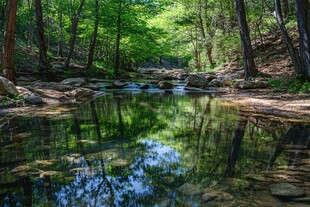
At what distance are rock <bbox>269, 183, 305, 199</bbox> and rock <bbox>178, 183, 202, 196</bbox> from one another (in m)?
0.75

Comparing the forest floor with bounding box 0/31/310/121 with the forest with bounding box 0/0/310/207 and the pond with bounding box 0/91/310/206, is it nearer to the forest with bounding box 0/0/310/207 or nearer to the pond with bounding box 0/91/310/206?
the forest with bounding box 0/0/310/207

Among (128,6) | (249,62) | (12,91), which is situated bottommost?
(12,91)

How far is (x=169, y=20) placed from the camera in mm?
27312

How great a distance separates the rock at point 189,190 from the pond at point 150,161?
1 centimetres

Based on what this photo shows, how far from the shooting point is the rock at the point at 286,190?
2.66 metres

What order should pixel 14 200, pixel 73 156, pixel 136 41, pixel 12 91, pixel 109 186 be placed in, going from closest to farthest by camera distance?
pixel 14 200
pixel 109 186
pixel 73 156
pixel 12 91
pixel 136 41

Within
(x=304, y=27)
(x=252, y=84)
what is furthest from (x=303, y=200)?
(x=252, y=84)

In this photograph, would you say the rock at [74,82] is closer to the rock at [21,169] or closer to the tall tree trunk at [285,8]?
the rock at [21,169]

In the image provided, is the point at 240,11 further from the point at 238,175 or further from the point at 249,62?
the point at 238,175

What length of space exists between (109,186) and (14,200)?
3.10 ft

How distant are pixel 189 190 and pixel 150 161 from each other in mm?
1056

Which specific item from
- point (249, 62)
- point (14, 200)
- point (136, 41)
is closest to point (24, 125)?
point (14, 200)

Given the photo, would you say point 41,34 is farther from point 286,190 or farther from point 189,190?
point 286,190

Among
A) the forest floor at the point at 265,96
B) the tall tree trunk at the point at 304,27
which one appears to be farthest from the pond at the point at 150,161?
the tall tree trunk at the point at 304,27
